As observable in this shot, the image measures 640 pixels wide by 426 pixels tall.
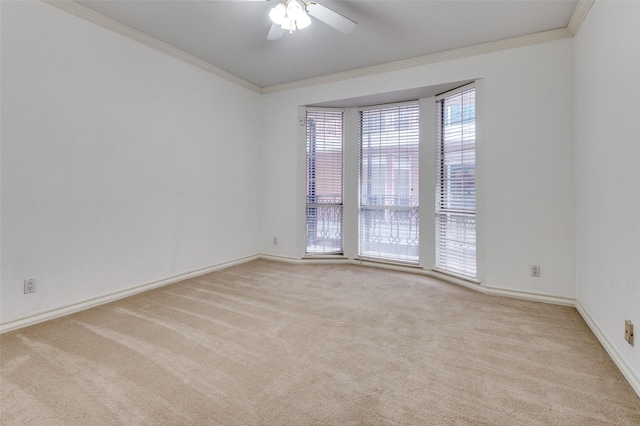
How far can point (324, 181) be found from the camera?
4586mm

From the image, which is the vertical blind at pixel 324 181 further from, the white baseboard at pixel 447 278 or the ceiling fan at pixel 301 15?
the ceiling fan at pixel 301 15

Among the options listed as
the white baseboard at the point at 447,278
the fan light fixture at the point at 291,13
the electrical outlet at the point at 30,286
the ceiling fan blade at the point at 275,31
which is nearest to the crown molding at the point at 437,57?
the ceiling fan blade at the point at 275,31

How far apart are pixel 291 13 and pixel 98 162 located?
2.24 metres

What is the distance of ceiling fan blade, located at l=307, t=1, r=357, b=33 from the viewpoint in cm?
226

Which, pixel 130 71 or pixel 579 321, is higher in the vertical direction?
pixel 130 71

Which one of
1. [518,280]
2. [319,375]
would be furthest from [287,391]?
[518,280]

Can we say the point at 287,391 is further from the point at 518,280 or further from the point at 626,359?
the point at 518,280

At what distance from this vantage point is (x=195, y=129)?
3.73 m

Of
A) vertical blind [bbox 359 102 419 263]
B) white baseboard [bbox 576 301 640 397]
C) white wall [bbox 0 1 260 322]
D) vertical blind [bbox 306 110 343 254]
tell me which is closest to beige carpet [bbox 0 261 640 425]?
white baseboard [bbox 576 301 640 397]

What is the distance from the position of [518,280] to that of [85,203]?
437 cm

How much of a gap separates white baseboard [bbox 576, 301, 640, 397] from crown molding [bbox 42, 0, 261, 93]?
476 cm

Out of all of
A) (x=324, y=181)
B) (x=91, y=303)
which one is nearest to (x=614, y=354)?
(x=324, y=181)

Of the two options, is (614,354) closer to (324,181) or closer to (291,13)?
(291,13)

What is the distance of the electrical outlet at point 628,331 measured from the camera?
166 cm
